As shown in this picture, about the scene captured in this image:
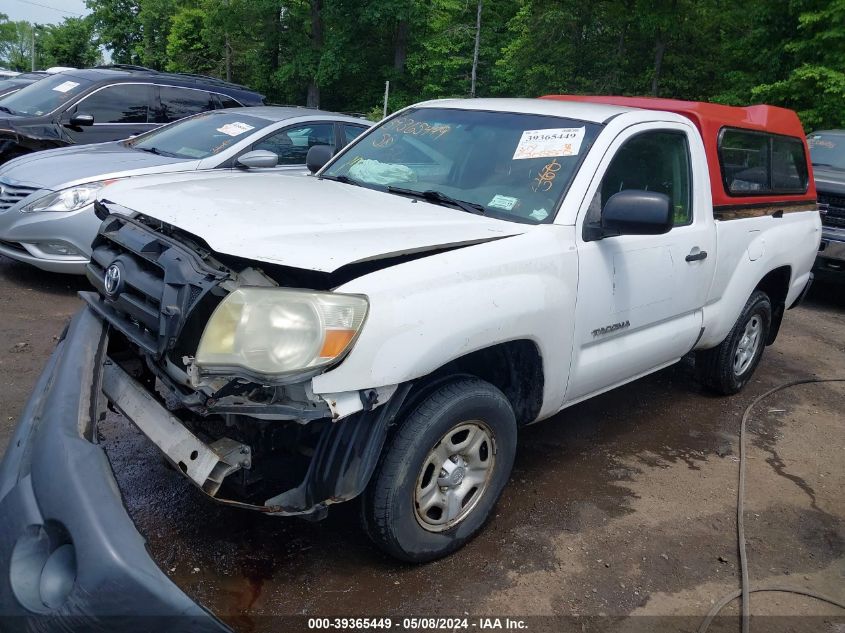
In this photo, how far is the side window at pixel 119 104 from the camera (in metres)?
8.08

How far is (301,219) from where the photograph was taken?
2834mm

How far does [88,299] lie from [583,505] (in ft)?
8.13

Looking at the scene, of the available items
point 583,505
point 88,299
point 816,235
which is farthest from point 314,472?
point 816,235

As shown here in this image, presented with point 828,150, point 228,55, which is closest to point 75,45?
point 228,55

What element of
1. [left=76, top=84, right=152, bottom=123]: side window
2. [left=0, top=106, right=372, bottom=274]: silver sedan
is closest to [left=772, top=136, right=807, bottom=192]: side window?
[left=0, top=106, right=372, bottom=274]: silver sedan

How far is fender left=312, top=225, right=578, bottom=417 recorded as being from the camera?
244cm

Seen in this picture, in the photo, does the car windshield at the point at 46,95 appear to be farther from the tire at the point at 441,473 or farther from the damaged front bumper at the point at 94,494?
the tire at the point at 441,473

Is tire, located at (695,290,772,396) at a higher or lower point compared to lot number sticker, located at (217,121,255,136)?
lower

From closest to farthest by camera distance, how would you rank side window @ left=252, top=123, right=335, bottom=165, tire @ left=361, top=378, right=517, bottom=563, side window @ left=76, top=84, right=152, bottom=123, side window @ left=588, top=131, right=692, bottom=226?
1. tire @ left=361, top=378, right=517, bottom=563
2. side window @ left=588, top=131, right=692, bottom=226
3. side window @ left=252, top=123, right=335, bottom=165
4. side window @ left=76, top=84, right=152, bottom=123

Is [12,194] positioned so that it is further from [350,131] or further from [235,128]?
[350,131]

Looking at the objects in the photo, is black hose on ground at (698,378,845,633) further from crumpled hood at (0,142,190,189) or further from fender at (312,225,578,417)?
crumpled hood at (0,142,190,189)

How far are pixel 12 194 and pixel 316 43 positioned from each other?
27280mm

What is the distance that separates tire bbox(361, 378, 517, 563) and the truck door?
0.57m

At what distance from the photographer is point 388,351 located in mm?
2457
